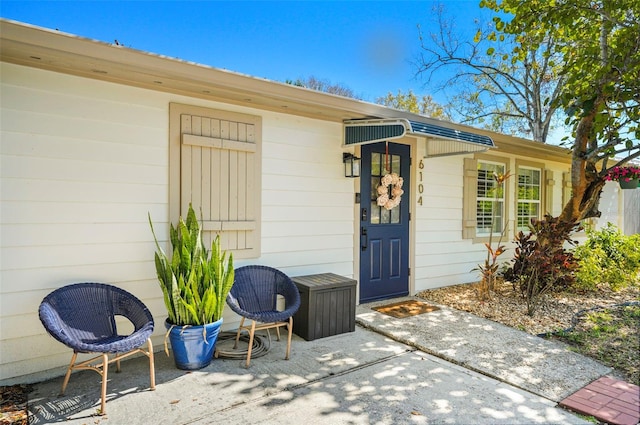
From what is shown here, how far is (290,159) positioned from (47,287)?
7.96 feet

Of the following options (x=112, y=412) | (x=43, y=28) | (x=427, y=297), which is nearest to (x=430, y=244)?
(x=427, y=297)

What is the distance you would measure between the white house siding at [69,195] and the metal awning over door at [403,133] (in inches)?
50.9

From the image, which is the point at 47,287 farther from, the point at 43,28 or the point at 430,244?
the point at 430,244

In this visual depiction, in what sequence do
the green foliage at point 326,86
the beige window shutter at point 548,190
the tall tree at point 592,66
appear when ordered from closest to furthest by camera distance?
1. the tall tree at point 592,66
2. the beige window shutter at point 548,190
3. the green foliage at point 326,86

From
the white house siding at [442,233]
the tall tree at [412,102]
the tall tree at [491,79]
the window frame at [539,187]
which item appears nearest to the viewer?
the white house siding at [442,233]

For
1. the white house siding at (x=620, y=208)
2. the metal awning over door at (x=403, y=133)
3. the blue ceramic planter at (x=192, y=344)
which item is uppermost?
the metal awning over door at (x=403, y=133)

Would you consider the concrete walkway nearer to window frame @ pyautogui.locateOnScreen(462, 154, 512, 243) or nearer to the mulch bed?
the mulch bed

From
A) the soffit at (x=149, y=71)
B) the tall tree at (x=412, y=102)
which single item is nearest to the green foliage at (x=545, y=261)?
the soffit at (x=149, y=71)

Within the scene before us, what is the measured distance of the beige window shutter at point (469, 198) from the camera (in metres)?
6.10

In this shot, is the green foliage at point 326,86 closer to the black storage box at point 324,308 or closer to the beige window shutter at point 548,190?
the beige window shutter at point 548,190

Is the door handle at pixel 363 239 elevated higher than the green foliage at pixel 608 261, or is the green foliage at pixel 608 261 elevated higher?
the door handle at pixel 363 239

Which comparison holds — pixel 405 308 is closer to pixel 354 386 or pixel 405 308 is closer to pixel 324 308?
pixel 324 308

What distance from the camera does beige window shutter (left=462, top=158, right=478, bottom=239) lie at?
20.0ft

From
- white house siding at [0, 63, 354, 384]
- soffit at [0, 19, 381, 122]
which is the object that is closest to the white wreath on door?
soffit at [0, 19, 381, 122]
